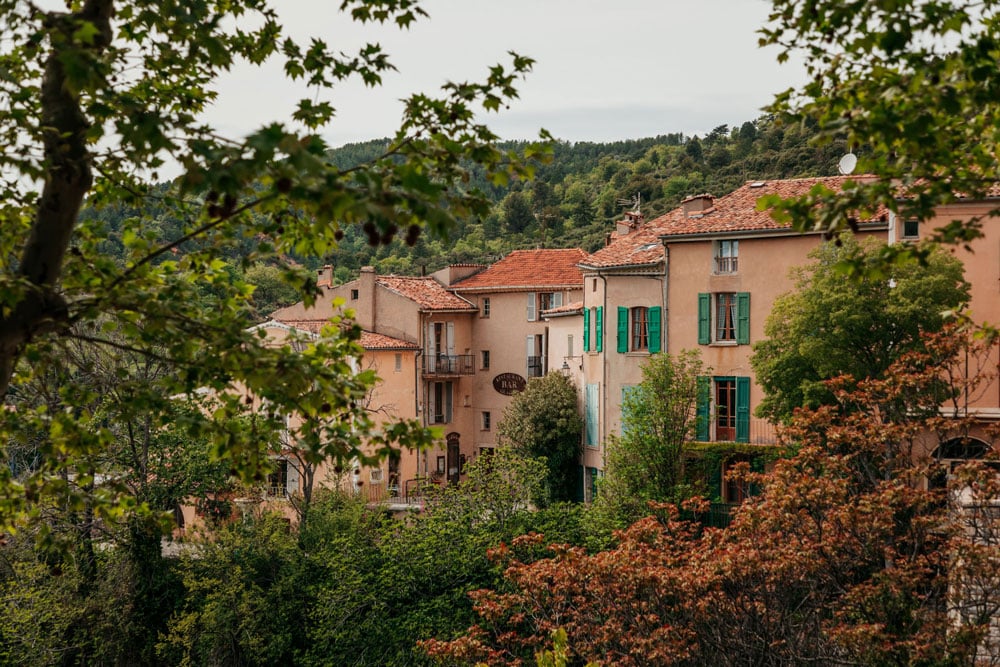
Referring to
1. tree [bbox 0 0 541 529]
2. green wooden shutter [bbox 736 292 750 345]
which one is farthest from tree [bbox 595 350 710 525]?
tree [bbox 0 0 541 529]

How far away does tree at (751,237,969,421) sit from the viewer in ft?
87.6

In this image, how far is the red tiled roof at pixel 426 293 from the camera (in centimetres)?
4972

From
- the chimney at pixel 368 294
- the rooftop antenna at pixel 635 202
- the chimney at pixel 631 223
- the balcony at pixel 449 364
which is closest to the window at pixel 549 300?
the balcony at pixel 449 364

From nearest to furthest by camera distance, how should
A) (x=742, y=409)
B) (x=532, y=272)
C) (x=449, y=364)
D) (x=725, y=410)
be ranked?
(x=742, y=409), (x=725, y=410), (x=449, y=364), (x=532, y=272)

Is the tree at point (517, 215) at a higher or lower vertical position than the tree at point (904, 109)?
higher

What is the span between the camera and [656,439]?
31766 mm

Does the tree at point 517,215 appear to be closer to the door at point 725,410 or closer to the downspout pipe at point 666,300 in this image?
the downspout pipe at point 666,300

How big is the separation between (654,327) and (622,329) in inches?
54.5

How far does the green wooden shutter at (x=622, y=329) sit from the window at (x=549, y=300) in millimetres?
14431

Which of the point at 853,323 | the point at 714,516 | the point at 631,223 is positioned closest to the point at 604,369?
the point at 714,516

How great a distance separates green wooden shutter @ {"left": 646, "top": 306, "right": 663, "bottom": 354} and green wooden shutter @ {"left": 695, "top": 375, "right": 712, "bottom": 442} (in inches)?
95.1

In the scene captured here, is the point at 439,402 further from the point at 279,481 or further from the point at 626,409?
the point at 626,409

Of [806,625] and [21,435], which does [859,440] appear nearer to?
[806,625]

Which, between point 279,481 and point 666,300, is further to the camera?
Answer: point 279,481
